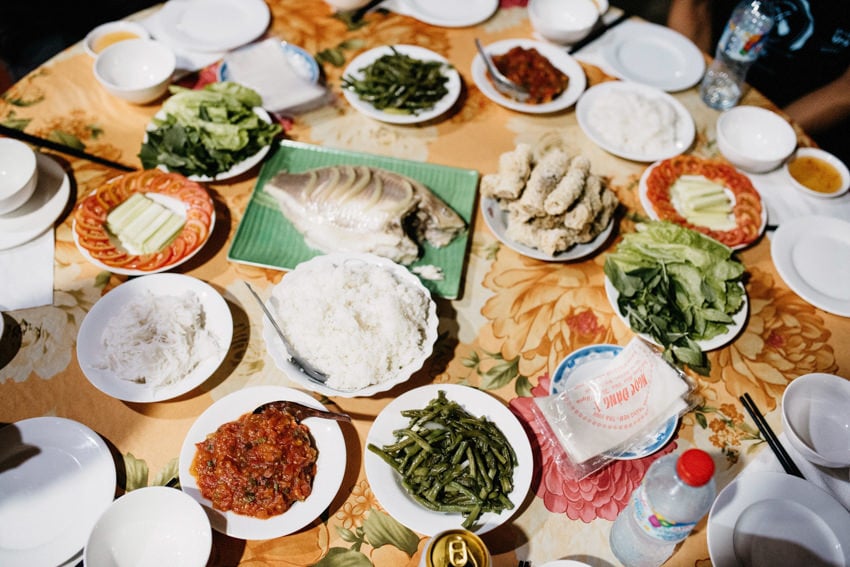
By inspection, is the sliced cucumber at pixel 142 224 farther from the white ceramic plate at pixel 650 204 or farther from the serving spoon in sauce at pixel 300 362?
the white ceramic plate at pixel 650 204

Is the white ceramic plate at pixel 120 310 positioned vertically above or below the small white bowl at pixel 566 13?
below

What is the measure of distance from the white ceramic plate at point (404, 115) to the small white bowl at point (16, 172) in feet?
5.61

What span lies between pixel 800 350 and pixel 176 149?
10.7ft

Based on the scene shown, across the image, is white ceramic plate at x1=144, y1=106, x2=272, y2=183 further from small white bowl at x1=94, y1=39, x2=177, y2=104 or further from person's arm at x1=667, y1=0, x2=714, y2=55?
person's arm at x1=667, y1=0, x2=714, y2=55

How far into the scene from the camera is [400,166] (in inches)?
121

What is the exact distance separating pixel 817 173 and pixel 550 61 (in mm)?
1707

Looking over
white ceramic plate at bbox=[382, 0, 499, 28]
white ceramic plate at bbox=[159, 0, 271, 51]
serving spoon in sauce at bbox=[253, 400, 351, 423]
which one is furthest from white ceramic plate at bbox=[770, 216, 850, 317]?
white ceramic plate at bbox=[159, 0, 271, 51]

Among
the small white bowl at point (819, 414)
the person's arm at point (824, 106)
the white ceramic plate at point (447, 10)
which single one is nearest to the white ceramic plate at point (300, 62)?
the white ceramic plate at point (447, 10)

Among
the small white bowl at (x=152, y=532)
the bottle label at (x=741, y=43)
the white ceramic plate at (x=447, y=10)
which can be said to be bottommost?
the small white bowl at (x=152, y=532)

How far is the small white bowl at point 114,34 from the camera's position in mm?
3363

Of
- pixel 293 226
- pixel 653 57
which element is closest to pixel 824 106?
pixel 653 57

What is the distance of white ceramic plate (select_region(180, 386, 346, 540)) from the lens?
1.85 meters

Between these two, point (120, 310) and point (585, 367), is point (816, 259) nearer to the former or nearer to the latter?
point (585, 367)

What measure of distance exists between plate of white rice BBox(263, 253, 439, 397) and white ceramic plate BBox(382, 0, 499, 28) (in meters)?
2.20
